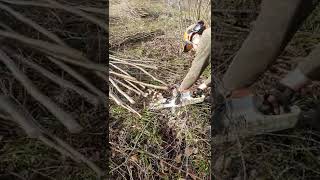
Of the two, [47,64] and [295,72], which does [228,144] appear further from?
[47,64]

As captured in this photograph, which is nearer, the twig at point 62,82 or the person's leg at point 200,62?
the twig at point 62,82

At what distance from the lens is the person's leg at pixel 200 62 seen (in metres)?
3.63

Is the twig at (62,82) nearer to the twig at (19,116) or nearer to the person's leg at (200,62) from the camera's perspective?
the twig at (19,116)

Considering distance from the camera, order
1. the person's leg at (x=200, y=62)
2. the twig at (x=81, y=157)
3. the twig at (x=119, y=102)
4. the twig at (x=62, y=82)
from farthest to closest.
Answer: the person's leg at (x=200, y=62) → the twig at (x=119, y=102) → the twig at (x=62, y=82) → the twig at (x=81, y=157)

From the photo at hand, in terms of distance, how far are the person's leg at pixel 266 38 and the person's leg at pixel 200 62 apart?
1.38ft

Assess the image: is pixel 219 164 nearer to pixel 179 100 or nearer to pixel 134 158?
pixel 134 158

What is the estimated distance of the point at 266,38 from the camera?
116 inches

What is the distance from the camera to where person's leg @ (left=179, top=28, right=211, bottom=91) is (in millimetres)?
3631

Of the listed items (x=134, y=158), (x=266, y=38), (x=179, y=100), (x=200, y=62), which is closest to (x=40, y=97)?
(x=134, y=158)

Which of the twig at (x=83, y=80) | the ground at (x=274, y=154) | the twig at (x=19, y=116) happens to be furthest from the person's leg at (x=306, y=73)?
the twig at (x=19, y=116)

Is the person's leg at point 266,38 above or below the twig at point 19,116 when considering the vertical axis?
above

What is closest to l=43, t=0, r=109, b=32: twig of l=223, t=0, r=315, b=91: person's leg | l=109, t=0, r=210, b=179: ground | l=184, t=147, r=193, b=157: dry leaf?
l=109, t=0, r=210, b=179: ground

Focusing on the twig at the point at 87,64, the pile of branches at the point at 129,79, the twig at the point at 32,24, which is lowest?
the pile of branches at the point at 129,79

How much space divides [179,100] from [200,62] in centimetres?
41
